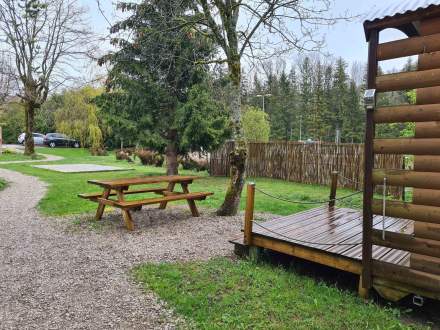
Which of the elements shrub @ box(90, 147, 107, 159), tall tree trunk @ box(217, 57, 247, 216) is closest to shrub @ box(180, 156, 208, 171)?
tall tree trunk @ box(217, 57, 247, 216)

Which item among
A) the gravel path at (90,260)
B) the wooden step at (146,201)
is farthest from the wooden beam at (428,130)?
the wooden step at (146,201)

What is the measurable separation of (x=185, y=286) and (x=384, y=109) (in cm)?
253

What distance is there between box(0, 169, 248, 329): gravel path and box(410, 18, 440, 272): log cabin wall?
2238mm

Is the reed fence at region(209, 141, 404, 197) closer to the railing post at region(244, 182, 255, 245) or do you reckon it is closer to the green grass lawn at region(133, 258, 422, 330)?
the railing post at region(244, 182, 255, 245)

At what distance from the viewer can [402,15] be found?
3109 mm

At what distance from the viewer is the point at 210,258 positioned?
4676 mm

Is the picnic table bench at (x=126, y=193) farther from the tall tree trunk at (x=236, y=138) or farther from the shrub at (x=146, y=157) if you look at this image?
the shrub at (x=146, y=157)

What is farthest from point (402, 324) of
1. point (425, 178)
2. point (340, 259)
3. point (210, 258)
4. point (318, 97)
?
point (318, 97)

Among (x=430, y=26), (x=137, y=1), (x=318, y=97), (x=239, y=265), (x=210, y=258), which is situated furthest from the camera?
(x=318, y=97)

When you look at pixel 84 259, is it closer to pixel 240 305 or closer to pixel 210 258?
pixel 210 258

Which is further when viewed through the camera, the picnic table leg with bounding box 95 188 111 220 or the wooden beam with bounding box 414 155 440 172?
the picnic table leg with bounding box 95 188 111 220

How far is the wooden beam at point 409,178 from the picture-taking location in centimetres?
310

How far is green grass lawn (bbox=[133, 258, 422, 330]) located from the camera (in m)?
3.09

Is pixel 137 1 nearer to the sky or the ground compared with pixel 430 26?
nearer to the sky
